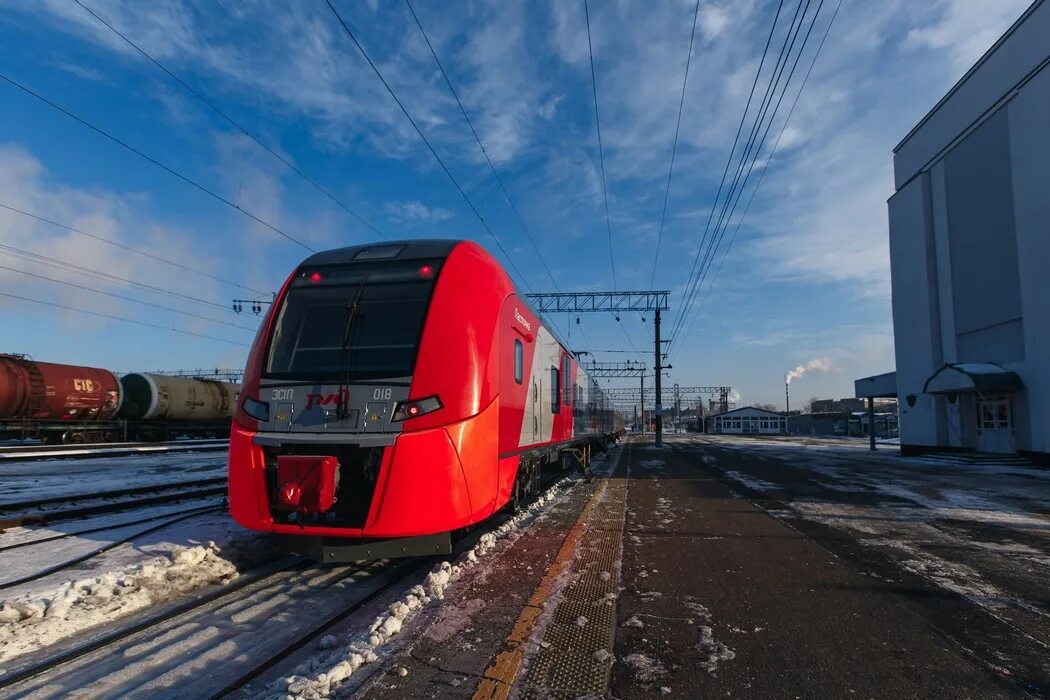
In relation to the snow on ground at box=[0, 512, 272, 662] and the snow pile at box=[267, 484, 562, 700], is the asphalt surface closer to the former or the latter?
the snow pile at box=[267, 484, 562, 700]

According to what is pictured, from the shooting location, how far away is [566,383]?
11.8m

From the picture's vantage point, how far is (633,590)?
511 cm

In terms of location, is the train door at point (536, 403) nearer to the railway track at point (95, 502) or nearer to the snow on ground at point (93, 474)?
the railway track at point (95, 502)

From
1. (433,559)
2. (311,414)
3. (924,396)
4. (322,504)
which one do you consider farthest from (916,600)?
(924,396)

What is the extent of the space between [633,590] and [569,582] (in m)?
0.57

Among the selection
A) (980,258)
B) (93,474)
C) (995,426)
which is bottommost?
(93,474)

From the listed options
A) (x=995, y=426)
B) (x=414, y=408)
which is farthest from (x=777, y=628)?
(x=995, y=426)

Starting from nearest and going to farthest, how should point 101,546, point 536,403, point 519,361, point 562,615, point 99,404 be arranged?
point 562,615 → point 101,546 → point 519,361 → point 536,403 → point 99,404

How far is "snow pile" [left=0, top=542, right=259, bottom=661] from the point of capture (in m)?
4.06

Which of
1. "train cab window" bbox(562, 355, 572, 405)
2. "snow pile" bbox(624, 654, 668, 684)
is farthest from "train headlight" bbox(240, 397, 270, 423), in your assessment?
"train cab window" bbox(562, 355, 572, 405)

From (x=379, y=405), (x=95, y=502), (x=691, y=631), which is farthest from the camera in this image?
(x=95, y=502)

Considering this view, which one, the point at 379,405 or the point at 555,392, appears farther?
the point at 555,392

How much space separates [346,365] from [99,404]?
23.9 metres

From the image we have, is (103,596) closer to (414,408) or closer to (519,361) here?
(414,408)
